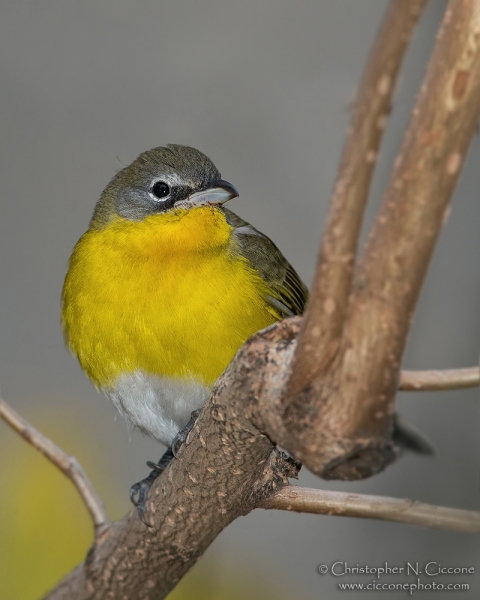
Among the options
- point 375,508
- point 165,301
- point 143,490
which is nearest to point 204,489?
point 375,508

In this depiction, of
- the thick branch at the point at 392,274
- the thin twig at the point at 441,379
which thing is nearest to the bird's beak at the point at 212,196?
the thick branch at the point at 392,274

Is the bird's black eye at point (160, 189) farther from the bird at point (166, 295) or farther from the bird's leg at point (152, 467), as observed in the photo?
the bird's leg at point (152, 467)

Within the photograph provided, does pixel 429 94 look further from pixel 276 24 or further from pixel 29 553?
pixel 276 24

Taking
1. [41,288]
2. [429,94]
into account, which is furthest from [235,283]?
[41,288]

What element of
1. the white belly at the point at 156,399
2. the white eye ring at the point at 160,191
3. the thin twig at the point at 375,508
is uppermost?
the white eye ring at the point at 160,191

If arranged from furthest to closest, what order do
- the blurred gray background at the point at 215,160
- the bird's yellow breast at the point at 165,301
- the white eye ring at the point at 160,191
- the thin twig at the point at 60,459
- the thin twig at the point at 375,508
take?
the blurred gray background at the point at 215,160 → the white eye ring at the point at 160,191 → the bird's yellow breast at the point at 165,301 → the thin twig at the point at 60,459 → the thin twig at the point at 375,508

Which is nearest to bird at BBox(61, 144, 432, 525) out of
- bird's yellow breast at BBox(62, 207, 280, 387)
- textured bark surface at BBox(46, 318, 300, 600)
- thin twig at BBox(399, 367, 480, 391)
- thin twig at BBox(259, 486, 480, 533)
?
bird's yellow breast at BBox(62, 207, 280, 387)
